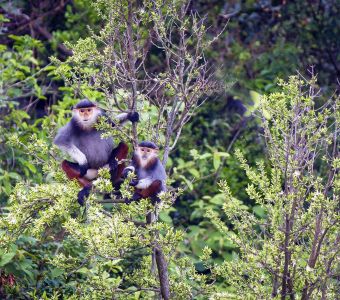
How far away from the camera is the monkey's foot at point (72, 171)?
5660 mm

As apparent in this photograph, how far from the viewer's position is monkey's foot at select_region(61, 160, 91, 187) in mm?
5660

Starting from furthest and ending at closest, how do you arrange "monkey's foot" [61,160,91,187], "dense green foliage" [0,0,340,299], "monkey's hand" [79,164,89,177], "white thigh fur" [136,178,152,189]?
"monkey's hand" [79,164,89,177]
"monkey's foot" [61,160,91,187]
"white thigh fur" [136,178,152,189]
"dense green foliage" [0,0,340,299]

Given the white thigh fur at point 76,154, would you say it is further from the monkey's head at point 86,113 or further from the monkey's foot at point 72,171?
the monkey's head at point 86,113

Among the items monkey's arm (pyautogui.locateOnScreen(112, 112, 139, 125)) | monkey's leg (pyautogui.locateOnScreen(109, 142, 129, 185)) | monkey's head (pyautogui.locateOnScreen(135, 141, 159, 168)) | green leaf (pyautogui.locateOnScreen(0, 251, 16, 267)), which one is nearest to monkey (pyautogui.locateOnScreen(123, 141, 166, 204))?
monkey's head (pyautogui.locateOnScreen(135, 141, 159, 168))

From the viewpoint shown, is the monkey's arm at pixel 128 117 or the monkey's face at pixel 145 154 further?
the monkey's face at pixel 145 154

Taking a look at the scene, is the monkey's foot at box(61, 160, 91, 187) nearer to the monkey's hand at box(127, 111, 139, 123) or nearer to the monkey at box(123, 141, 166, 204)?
the monkey at box(123, 141, 166, 204)

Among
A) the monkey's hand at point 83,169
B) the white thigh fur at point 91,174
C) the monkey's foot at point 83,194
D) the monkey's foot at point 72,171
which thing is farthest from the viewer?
the white thigh fur at point 91,174

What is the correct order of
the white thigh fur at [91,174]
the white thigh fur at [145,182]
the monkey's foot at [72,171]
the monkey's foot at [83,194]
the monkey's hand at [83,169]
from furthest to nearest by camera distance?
the white thigh fur at [91,174] → the monkey's hand at [83,169] → the monkey's foot at [72,171] → the white thigh fur at [145,182] → the monkey's foot at [83,194]

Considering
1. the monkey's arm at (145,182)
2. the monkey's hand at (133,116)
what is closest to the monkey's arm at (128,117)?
the monkey's hand at (133,116)

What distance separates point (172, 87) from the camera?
5152 mm

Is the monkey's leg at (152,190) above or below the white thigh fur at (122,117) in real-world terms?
below

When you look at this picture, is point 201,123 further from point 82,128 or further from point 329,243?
point 329,243

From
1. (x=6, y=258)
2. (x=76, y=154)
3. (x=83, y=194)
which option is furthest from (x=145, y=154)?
(x=6, y=258)

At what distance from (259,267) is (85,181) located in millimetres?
1569
